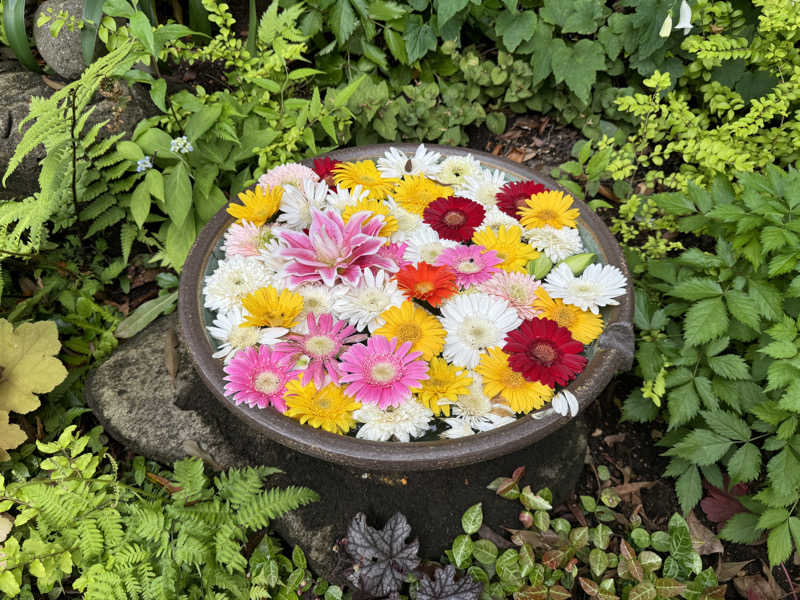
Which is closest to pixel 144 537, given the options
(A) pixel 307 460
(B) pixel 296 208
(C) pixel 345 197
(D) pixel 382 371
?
(A) pixel 307 460

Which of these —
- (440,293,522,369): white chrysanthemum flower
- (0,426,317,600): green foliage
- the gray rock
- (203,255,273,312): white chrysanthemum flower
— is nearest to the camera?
(440,293,522,369): white chrysanthemum flower

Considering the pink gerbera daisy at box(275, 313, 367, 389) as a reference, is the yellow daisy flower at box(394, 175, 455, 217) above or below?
above

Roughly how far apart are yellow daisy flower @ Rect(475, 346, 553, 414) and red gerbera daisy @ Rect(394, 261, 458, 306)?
21 centimetres

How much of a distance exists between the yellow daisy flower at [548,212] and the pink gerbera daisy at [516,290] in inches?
9.7

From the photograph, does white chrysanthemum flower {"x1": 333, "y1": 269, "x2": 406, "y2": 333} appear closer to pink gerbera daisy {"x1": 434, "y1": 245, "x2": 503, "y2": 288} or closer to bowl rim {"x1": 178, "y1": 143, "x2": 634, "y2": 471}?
pink gerbera daisy {"x1": 434, "y1": 245, "x2": 503, "y2": 288}

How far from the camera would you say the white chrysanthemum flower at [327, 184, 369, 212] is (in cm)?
182

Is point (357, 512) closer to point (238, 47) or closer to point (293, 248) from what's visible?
point (293, 248)

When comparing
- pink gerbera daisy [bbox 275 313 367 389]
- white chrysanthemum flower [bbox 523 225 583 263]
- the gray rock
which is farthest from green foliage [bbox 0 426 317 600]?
the gray rock

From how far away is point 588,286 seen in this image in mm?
1660

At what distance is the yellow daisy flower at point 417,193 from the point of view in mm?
1859

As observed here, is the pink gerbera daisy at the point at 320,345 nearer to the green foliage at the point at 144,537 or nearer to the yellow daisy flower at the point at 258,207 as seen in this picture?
the yellow daisy flower at the point at 258,207

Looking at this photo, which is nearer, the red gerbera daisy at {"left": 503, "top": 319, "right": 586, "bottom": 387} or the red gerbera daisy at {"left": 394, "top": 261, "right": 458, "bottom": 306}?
the red gerbera daisy at {"left": 503, "top": 319, "right": 586, "bottom": 387}

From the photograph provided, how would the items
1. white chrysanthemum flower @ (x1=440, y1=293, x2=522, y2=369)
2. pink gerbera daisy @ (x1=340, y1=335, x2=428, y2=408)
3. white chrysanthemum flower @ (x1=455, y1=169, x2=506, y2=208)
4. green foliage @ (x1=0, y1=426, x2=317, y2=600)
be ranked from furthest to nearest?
white chrysanthemum flower @ (x1=455, y1=169, x2=506, y2=208) < green foliage @ (x1=0, y1=426, x2=317, y2=600) < white chrysanthemum flower @ (x1=440, y1=293, x2=522, y2=369) < pink gerbera daisy @ (x1=340, y1=335, x2=428, y2=408)

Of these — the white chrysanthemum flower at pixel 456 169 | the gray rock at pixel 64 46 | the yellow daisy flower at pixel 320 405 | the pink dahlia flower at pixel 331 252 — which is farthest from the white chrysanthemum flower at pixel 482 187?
the gray rock at pixel 64 46
